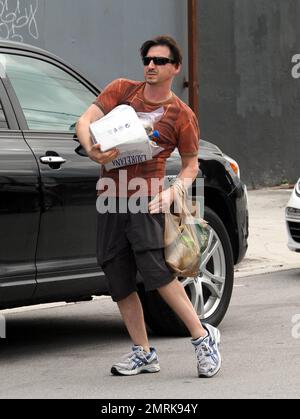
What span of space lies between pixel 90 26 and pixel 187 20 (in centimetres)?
163

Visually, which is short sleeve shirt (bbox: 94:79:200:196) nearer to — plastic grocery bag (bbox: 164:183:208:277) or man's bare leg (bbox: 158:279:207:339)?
plastic grocery bag (bbox: 164:183:208:277)

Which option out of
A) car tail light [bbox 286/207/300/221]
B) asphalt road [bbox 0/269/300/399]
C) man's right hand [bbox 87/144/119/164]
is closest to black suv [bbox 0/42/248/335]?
asphalt road [bbox 0/269/300/399]

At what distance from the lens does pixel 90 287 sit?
757 cm

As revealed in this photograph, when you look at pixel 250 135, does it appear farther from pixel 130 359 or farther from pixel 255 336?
pixel 130 359

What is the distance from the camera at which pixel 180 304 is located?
22.3 ft

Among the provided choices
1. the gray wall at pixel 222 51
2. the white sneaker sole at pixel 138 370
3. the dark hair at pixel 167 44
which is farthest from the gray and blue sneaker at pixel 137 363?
the gray wall at pixel 222 51

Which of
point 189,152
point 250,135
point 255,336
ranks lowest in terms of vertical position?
point 250,135

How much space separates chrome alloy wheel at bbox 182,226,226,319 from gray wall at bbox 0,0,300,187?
255 inches

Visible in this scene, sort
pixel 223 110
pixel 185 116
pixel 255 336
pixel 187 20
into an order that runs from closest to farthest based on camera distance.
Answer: pixel 185 116
pixel 255 336
pixel 187 20
pixel 223 110

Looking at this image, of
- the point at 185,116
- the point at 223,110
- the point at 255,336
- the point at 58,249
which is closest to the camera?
the point at 185,116

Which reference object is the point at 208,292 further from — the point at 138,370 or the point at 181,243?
the point at 181,243

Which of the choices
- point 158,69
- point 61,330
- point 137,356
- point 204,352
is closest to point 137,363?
point 137,356

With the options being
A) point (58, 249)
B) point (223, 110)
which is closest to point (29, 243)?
point (58, 249)

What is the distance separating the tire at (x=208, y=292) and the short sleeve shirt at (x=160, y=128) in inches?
57.7
